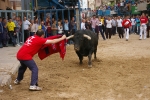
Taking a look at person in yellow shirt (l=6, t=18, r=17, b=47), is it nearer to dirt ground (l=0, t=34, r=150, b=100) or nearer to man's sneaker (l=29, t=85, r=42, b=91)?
dirt ground (l=0, t=34, r=150, b=100)

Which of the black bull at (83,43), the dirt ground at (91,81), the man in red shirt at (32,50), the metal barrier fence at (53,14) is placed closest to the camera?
the dirt ground at (91,81)

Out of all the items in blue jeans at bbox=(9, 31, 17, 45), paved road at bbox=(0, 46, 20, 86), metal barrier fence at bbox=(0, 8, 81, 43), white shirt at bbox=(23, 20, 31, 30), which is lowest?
paved road at bbox=(0, 46, 20, 86)

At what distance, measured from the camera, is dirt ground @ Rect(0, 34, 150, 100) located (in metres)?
6.49

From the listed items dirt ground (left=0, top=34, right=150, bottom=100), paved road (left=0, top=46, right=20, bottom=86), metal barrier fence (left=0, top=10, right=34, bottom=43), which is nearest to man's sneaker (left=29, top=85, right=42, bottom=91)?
dirt ground (left=0, top=34, right=150, bottom=100)

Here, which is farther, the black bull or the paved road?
the black bull

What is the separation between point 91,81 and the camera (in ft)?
25.8

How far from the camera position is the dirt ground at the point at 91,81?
649 cm

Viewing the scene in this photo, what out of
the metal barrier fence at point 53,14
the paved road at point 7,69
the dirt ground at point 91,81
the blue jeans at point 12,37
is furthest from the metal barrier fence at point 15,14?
the dirt ground at point 91,81

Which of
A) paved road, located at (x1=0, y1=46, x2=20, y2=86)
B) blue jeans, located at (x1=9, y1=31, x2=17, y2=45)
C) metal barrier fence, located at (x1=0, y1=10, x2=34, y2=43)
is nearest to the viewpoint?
paved road, located at (x1=0, y1=46, x2=20, y2=86)

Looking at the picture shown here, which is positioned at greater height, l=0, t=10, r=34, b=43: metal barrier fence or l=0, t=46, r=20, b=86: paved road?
l=0, t=10, r=34, b=43: metal barrier fence

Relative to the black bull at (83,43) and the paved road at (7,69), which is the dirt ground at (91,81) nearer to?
the paved road at (7,69)

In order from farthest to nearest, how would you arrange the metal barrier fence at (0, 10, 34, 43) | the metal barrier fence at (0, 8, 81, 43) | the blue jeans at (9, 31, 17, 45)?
the metal barrier fence at (0, 8, 81, 43), the metal barrier fence at (0, 10, 34, 43), the blue jeans at (9, 31, 17, 45)

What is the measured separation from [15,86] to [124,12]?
30986 millimetres

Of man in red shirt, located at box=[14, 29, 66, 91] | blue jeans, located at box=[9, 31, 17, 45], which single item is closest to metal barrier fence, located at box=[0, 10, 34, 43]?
blue jeans, located at box=[9, 31, 17, 45]
